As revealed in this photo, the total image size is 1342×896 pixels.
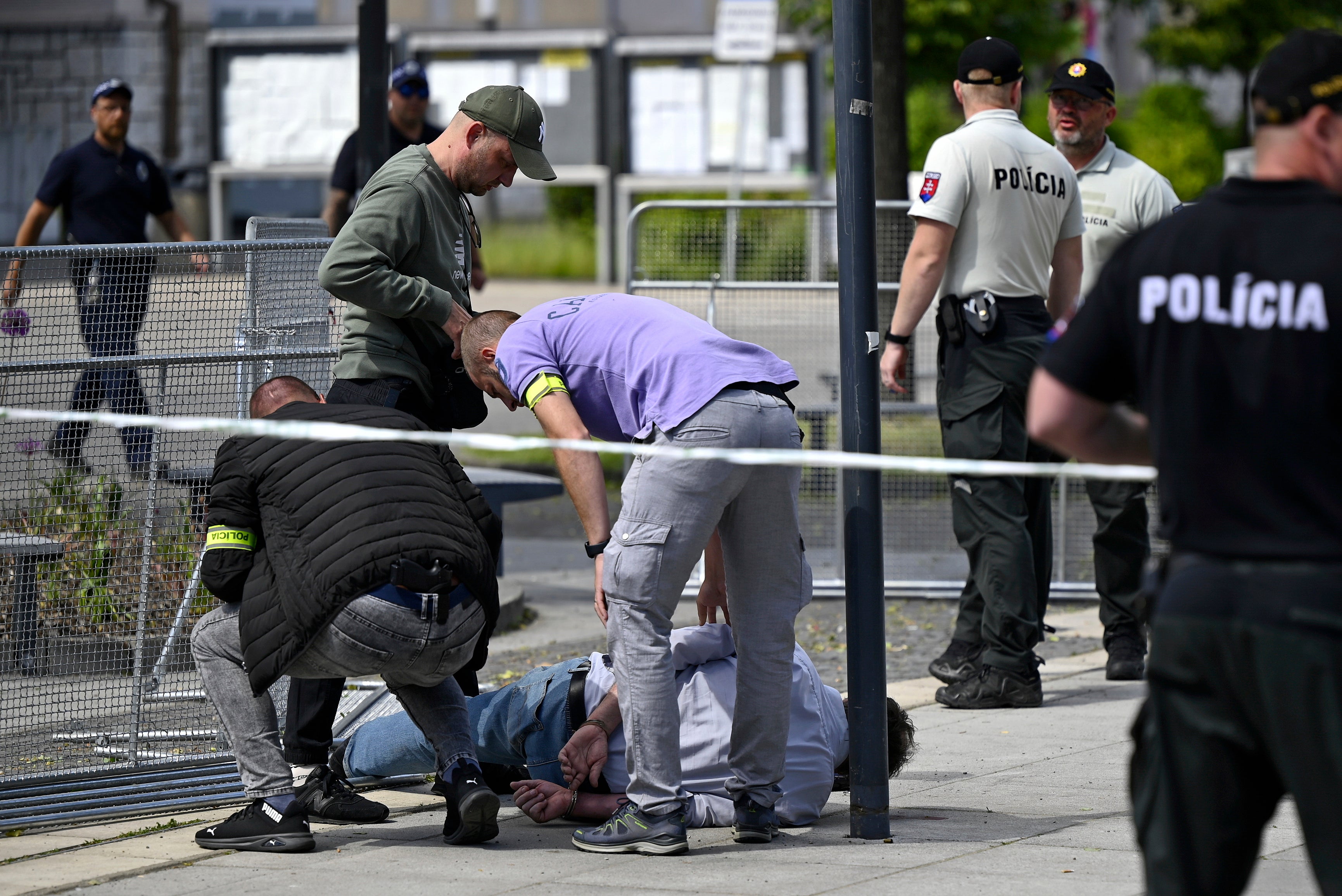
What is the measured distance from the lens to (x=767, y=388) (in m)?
4.17

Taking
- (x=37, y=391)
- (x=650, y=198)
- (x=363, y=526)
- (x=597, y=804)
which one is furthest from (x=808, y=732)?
(x=650, y=198)

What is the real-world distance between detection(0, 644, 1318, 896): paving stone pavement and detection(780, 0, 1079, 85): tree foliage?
1739 centimetres

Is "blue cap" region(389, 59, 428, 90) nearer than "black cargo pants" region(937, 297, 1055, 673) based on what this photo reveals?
No

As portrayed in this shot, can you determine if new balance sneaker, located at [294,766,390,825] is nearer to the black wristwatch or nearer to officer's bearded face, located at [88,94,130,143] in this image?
the black wristwatch

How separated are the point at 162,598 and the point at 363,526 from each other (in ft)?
4.15

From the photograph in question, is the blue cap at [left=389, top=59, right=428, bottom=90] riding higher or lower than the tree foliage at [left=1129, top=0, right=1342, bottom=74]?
lower

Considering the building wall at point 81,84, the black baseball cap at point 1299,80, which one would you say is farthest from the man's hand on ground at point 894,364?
the building wall at point 81,84

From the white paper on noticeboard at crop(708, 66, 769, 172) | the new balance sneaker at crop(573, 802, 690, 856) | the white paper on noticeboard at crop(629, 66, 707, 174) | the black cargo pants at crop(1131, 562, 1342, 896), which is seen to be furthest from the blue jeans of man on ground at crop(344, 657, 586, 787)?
the white paper on noticeboard at crop(629, 66, 707, 174)

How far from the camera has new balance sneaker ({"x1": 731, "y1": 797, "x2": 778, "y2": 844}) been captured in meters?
4.23

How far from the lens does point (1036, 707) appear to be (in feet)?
19.5

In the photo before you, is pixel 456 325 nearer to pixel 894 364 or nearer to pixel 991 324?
pixel 894 364

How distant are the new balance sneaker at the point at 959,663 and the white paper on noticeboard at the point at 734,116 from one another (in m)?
17.8

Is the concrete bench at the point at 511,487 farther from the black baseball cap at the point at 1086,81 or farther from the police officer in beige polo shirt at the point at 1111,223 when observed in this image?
the black baseball cap at the point at 1086,81

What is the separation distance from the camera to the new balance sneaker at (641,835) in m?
4.09
